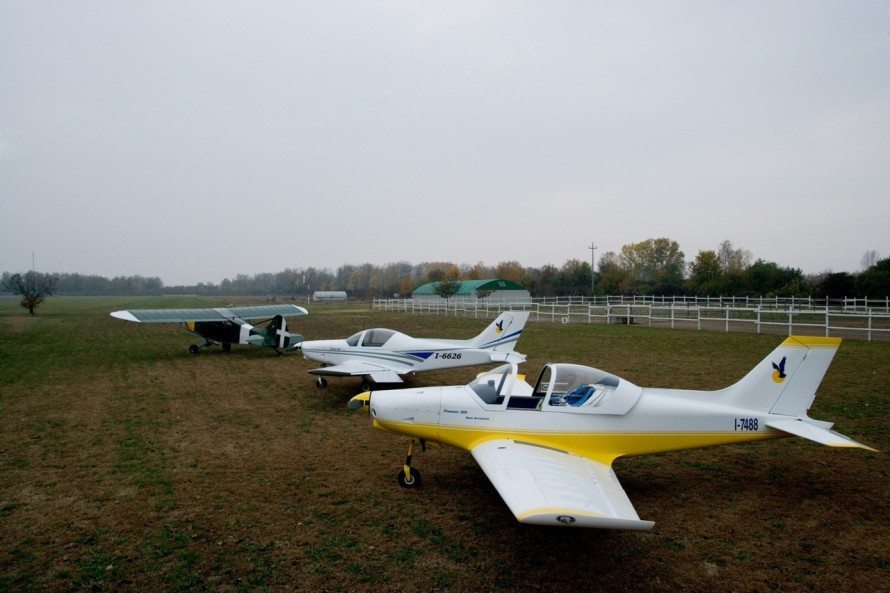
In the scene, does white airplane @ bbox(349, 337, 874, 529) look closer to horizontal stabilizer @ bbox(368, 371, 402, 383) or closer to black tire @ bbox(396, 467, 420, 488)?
black tire @ bbox(396, 467, 420, 488)

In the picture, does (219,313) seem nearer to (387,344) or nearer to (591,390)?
(387,344)

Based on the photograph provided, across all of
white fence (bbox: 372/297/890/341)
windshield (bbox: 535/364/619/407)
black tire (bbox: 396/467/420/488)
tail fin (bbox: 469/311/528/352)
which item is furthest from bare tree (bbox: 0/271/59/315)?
windshield (bbox: 535/364/619/407)

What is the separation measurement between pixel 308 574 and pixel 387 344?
8.15 metres

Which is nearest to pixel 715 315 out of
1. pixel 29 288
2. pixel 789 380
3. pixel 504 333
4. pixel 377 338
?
pixel 504 333

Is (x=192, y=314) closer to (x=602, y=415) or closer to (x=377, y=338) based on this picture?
(x=377, y=338)

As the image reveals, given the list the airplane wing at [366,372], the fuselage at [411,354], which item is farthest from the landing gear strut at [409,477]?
the fuselage at [411,354]

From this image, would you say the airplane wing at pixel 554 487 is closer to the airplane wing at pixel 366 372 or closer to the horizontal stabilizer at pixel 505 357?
the airplane wing at pixel 366 372

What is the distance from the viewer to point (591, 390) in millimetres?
6199

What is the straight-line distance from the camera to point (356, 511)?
5.86 meters

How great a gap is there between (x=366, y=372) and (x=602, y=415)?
22.1 ft

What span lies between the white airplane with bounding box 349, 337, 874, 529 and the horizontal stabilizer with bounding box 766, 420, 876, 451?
0.4 inches

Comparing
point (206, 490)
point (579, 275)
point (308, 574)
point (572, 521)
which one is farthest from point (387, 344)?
point (579, 275)

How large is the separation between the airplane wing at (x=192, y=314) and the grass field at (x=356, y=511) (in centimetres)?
767

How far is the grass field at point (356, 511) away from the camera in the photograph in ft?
14.9
